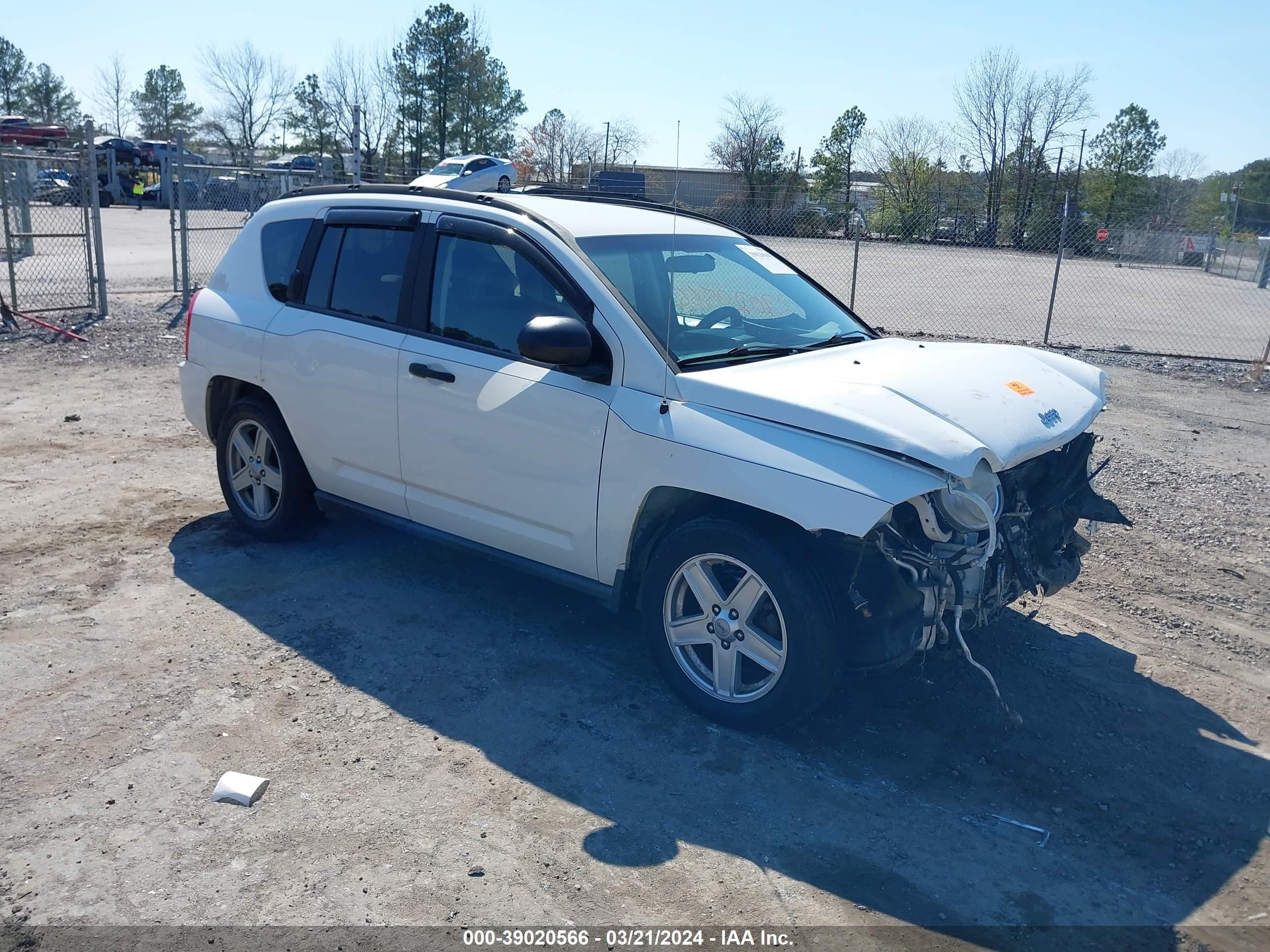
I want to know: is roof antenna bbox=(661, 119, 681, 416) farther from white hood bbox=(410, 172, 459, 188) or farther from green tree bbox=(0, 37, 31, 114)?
green tree bbox=(0, 37, 31, 114)

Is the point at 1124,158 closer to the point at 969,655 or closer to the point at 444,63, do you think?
the point at 444,63

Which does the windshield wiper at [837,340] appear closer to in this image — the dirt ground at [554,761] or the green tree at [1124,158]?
the dirt ground at [554,761]

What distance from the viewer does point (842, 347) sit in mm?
4789

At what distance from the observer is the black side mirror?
13.3 feet

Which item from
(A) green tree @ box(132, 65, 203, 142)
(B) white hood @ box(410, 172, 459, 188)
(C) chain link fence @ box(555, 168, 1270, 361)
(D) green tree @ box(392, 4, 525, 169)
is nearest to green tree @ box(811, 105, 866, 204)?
(C) chain link fence @ box(555, 168, 1270, 361)

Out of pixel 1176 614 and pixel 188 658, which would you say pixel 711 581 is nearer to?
pixel 188 658

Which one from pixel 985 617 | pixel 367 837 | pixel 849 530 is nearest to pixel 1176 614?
pixel 985 617

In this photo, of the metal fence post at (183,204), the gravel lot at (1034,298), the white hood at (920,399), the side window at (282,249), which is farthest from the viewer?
the gravel lot at (1034,298)

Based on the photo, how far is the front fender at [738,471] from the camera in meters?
3.53

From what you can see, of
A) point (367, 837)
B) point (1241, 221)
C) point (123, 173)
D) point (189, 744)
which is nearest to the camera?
point (367, 837)

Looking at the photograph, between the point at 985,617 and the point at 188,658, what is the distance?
11.2 ft

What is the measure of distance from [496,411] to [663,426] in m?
0.87

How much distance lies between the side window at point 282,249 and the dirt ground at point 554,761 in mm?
1484

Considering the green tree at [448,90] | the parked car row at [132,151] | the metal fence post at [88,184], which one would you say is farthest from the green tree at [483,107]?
the metal fence post at [88,184]
